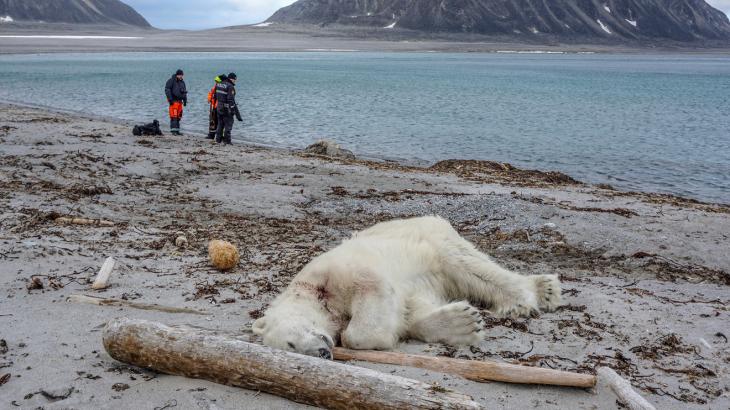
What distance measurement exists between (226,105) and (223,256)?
13882mm

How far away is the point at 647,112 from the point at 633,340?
42487 millimetres

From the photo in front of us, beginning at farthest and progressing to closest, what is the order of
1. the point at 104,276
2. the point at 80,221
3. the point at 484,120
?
the point at 484,120 < the point at 80,221 < the point at 104,276

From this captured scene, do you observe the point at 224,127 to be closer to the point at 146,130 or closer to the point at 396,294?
the point at 146,130

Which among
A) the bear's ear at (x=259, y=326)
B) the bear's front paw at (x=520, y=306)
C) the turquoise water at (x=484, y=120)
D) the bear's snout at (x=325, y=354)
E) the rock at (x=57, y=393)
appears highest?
the bear's snout at (x=325, y=354)

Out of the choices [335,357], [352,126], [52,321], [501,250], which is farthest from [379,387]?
[352,126]

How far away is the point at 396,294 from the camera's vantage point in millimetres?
4676

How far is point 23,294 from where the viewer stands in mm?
5285

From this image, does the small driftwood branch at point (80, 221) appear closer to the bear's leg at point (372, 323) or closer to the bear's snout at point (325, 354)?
the bear's leg at point (372, 323)

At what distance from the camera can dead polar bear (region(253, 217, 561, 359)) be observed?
4145mm

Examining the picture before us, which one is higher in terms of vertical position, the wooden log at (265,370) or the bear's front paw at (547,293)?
the wooden log at (265,370)

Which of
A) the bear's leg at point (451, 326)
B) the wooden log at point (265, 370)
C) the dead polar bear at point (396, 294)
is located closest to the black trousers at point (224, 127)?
the dead polar bear at point (396, 294)

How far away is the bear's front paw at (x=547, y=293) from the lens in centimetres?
552

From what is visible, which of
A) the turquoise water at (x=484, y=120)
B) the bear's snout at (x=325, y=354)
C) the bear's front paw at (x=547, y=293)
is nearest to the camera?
the bear's snout at (x=325, y=354)

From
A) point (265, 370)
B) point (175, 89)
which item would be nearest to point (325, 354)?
point (265, 370)
